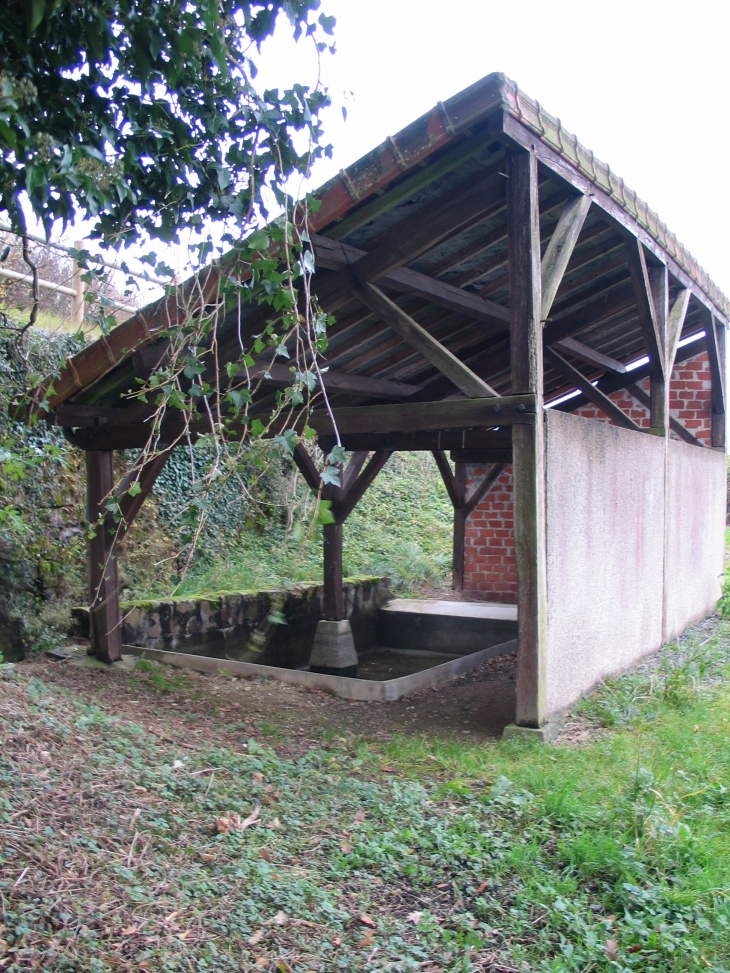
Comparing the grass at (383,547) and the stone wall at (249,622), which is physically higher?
the grass at (383,547)

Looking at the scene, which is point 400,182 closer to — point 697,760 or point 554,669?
point 554,669

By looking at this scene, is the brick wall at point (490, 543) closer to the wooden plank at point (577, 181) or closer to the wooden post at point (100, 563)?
the wooden plank at point (577, 181)

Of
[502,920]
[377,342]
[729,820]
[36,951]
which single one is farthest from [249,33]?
[377,342]

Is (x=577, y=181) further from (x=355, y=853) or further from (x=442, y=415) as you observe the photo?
(x=355, y=853)

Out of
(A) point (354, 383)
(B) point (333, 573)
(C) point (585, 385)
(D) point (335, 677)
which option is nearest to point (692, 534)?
(C) point (585, 385)

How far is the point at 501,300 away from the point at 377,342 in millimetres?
1188

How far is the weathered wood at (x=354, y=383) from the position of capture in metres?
6.56

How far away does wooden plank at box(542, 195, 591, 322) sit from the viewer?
4895 millimetres

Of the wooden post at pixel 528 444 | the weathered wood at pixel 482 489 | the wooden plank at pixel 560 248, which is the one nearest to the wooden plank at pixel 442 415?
the wooden post at pixel 528 444

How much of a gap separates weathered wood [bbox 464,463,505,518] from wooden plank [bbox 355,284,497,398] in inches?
253

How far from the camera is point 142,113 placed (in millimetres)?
2967

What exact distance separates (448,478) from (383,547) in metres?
2.65

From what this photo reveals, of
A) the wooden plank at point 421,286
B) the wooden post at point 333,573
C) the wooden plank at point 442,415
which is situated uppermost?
the wooden plank at point 421,286

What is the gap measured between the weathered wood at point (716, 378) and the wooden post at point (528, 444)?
5.15m
